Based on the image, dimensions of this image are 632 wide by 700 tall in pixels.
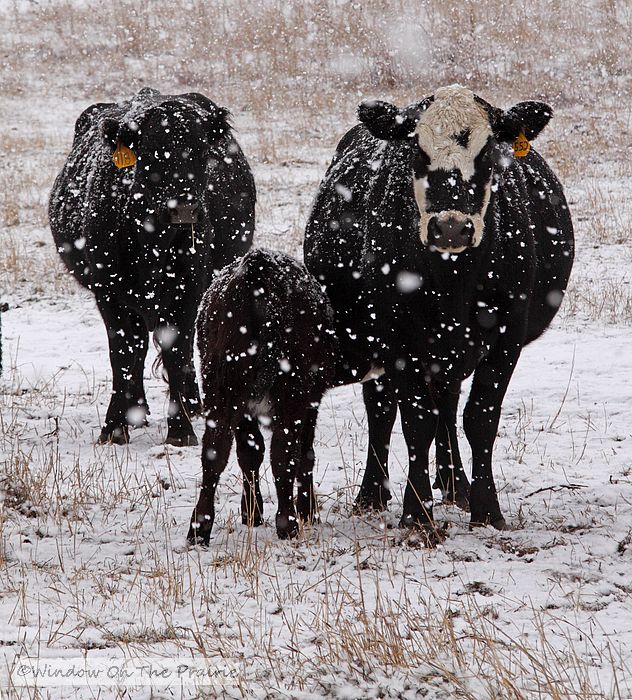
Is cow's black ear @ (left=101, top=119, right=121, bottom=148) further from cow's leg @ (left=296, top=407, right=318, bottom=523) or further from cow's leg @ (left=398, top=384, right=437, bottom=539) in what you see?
cow's leg @ (left=398, top=384, right=437, bottom=539)

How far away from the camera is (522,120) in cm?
503

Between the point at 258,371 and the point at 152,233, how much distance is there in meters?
2.42

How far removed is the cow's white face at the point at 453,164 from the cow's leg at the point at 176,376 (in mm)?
2794

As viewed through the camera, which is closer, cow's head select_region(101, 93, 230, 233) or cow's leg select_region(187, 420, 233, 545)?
cow's leg select_region(187, 420, 233, 545)

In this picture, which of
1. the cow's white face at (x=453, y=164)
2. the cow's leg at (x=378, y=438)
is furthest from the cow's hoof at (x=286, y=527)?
the cow's white face at (x=453, y=164)

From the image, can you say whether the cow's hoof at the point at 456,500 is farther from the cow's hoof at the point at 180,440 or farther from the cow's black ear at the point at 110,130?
the cow's black ear at the point at 110,130

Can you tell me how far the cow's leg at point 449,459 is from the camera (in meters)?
5.64

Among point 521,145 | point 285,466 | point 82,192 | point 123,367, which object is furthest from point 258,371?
point 82,192

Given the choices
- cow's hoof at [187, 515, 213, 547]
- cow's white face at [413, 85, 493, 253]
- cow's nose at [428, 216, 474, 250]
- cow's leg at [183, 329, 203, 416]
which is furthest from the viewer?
cow's leg at [183, 329, 203, 416]

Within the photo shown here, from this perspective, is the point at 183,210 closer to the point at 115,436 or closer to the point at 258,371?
the point at 115,436

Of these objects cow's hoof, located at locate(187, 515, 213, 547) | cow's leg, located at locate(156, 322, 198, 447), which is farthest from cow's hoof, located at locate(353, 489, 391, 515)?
cow's leg, located at locate(156, 322, 198, 447)

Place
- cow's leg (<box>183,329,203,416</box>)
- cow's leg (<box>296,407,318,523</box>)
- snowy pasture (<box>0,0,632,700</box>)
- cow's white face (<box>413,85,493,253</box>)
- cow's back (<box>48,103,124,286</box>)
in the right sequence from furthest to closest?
cow's leg (<box>183,329,203,416</box>) → cow's back (<box>48,103,124,286</box>) → cow's leg (<box>296,407,318,523</box>) → cow's white face (<box>413,85,493,253</box>) → snowy pasture (<box>0,0,632,700</box>)

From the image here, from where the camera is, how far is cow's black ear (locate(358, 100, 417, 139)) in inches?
197

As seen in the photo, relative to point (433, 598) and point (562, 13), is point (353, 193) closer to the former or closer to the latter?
point (433, 598)
